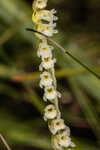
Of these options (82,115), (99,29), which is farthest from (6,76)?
(99,29)

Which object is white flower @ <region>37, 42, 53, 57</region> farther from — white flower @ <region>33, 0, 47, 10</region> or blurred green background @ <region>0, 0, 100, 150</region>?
blurred green background @ <region>0, 0, 100, 150</region>

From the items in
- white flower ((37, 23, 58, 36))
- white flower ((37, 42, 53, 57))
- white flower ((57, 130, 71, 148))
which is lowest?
white flower ((57, 130, 71, 148))

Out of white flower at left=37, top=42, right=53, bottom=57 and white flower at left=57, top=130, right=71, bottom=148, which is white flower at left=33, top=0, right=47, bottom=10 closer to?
white flower at left=37, top=42, right=53, bottom=57

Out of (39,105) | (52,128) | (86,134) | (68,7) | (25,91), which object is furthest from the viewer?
(68,7)

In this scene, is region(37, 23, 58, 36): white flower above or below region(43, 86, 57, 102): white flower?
above

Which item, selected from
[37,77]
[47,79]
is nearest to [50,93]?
[47,79]

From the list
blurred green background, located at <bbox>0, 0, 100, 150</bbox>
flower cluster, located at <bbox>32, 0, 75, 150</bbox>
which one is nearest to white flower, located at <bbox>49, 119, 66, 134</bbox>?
flower cluster, located at <bbox>32, 0, 75, 150</bbox>

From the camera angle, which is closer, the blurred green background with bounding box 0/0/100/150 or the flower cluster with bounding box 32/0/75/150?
the flower cluster with bounding box 32/0/75/150

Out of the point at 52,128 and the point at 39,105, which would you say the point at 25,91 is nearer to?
the point at 39,105
